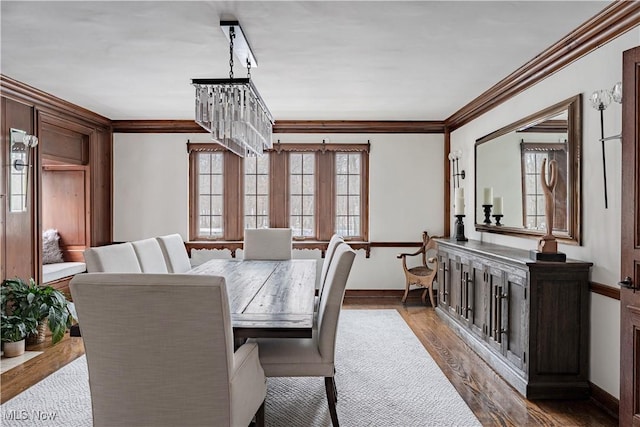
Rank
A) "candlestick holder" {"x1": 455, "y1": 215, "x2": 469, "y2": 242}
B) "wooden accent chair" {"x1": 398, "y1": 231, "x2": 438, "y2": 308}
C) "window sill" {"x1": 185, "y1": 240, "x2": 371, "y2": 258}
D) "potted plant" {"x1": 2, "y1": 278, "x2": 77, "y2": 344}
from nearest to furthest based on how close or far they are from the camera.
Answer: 1. "potted plant" {"x1": 2, "y1": 278, "x2": 77, "y2": 344}
2. "candlestick holder" {"x1": 455, "y1": 215, "x2": 469, "y2": 242}
3. "wooden accent chair" {"x1": 398, "y1": 231, "x2": 438, "y2": 308}
4. "window sill" {"x1": 185, "y1": 240, "x2": 371, "y2": 258}

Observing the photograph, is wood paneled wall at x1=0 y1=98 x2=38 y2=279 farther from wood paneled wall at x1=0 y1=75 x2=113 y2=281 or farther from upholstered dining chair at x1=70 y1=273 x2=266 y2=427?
upholstered dining chair at x1=70 y1=273 x2=266 y2=427

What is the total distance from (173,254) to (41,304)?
3.93 feet

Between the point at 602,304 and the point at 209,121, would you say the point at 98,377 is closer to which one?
the point at 209,121

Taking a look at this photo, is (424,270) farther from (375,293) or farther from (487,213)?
(487,213)

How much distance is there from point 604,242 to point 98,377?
2951 millimetres

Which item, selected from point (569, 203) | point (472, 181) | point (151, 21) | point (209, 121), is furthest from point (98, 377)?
point (472, 181)

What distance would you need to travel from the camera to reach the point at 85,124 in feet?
18.8

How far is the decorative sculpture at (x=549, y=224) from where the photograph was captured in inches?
123

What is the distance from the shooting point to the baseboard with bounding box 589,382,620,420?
278 cm

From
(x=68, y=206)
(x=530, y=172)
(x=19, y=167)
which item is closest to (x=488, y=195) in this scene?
(x=530, y=172)

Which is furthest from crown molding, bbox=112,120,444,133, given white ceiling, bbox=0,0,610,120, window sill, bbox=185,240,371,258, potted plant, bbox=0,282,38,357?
potted plant, bbox=0,282,38,357

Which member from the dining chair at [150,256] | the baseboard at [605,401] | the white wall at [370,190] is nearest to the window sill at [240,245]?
the white wall at [370,190]

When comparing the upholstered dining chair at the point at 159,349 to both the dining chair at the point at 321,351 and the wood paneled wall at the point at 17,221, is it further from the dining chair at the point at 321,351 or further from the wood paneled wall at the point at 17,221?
the wood paneled wall at the point at 17,221

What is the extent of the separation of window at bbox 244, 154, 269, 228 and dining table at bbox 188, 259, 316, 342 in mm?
1853
